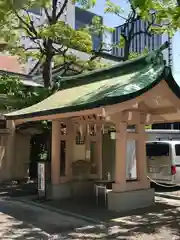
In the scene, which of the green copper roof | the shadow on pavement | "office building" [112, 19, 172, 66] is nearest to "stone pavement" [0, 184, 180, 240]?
the shadow on pavement

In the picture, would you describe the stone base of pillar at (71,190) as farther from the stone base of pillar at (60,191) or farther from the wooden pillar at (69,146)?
the wooden pillar at (69,146)

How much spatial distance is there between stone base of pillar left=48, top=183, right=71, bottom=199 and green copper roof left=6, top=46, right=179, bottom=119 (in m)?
2.59

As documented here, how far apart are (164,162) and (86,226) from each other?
630 cm

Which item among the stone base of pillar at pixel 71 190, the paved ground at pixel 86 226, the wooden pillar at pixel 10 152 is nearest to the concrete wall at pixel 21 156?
the wooden pillar at pixel 10 152

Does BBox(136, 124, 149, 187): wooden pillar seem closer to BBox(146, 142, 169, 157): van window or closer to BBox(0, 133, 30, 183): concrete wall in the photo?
BBox(146, 142, 169, 157): van window

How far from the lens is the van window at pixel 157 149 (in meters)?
13.1

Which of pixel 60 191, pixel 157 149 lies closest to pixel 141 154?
pixel 60 191

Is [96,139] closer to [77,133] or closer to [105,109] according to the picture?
[77,133]

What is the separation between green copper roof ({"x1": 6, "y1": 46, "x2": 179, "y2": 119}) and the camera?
7.95 metres

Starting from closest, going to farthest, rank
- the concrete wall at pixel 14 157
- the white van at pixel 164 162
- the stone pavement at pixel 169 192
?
1. the stone pavement at pixel 169 192
2. the white van at pixel 164 162
3. the concrete wall at pixel 14 157

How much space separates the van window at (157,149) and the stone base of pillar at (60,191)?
3.98 meters

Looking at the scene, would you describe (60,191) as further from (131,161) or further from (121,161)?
(131,161)

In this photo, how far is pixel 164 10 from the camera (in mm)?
9180

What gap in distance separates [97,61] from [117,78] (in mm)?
9609
